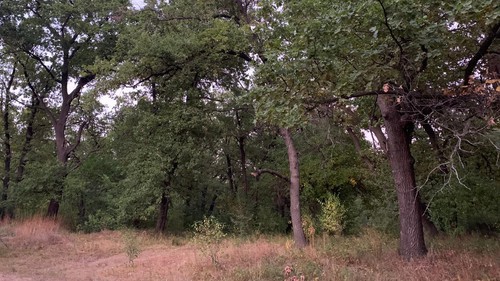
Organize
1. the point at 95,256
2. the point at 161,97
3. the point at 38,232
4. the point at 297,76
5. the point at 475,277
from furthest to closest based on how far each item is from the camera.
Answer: the point at 161,97 < the point at 38,232 < the point at 95,256 < the point at 297,76 < the point at 475,277

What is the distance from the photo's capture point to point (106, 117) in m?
25.0

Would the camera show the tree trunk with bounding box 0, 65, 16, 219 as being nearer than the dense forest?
No

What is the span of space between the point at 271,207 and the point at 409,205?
14953 mm

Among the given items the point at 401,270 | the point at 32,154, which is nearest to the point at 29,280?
the point at 401,270

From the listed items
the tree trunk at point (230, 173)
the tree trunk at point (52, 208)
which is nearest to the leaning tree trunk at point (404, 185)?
the tree trunk at point (230, 173)

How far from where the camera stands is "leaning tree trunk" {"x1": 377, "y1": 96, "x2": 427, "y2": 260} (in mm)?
8160

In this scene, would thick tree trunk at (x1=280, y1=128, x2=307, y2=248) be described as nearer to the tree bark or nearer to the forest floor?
the forest floor

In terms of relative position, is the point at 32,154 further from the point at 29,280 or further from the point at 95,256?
the point at 29,280

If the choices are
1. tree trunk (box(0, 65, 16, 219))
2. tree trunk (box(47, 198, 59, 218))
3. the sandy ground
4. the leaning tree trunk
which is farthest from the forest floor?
tree trunk (box(0, 65, 16, 219))

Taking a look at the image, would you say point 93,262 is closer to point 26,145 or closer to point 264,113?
point 264,113

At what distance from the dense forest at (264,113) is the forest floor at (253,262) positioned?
0.96 m

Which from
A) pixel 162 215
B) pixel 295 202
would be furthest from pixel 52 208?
pixel 295 202

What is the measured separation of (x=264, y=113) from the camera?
23.5 feet

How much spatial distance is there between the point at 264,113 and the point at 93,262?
7.33 m
